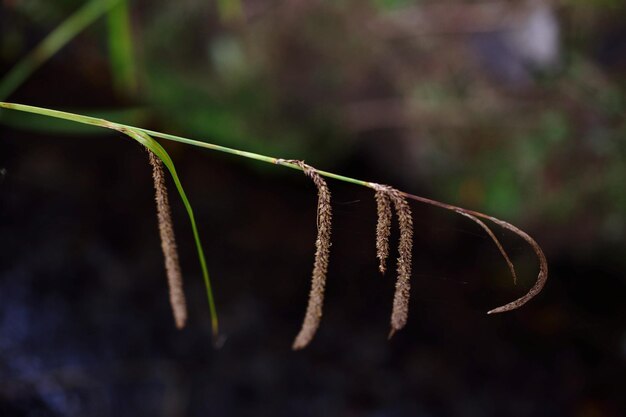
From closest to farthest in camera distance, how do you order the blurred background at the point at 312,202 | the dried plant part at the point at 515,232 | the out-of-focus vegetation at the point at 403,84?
the dried plant part at the point at 515,232
the blurred background at the point at 312,202
the out-of-focus vegetation at the point at 403,84

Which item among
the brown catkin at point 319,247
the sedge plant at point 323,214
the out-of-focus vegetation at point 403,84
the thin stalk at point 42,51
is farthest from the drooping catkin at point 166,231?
the out-of-focus vegetation at point 403,84

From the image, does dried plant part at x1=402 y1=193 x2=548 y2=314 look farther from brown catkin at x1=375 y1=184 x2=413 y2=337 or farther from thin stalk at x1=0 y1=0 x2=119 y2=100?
thin stalk at x1=0 y1=0 x2=119 y2=100

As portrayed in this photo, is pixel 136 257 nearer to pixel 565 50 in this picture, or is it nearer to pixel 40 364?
pixel 40 364

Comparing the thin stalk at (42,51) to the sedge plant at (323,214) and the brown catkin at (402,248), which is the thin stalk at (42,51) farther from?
the brown catkin at (402,248)

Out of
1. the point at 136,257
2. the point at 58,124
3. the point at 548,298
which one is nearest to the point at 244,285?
the point at 136,257

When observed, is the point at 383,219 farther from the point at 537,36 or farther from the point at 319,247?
the point at 537,36

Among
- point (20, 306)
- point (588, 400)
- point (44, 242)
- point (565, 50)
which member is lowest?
point (588, 400)

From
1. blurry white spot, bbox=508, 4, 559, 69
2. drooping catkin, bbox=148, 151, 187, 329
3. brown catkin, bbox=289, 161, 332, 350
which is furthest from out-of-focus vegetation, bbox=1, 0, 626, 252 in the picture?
brown catkin, bbox=289, 161, 332, 350
